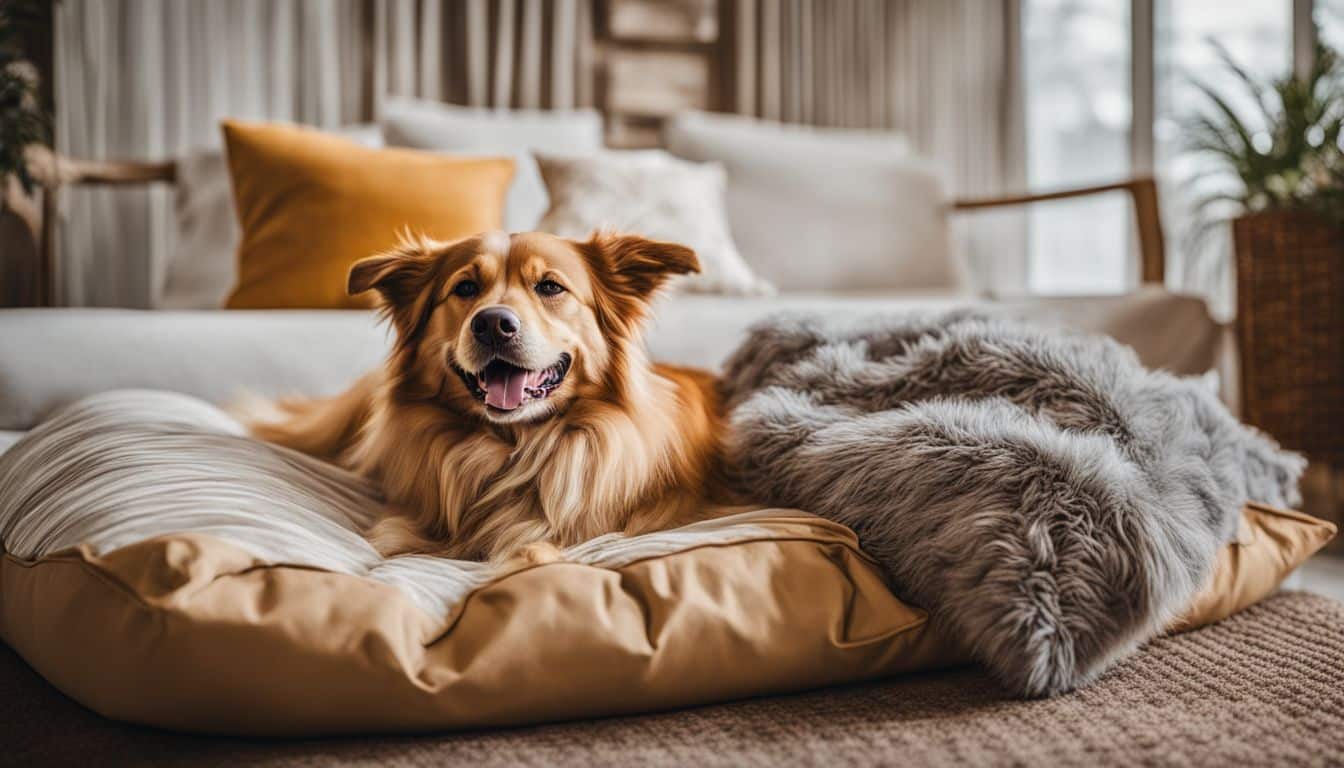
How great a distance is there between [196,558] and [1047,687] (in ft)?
2.90

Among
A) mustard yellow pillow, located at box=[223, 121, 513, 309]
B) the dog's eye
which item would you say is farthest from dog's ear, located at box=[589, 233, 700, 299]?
mustard yellow pillow, located at box=[223, 121, 513, 309]

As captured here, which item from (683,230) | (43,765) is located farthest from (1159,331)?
(43,765)

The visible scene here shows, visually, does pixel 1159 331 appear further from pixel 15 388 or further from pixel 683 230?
pixel 15 388

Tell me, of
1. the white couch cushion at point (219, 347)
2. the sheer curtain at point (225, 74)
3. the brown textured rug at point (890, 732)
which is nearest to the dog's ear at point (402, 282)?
the white couch cushion at point (219, 347)

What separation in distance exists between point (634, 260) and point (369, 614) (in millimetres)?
605

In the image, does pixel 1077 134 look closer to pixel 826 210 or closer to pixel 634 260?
pixel 826 210

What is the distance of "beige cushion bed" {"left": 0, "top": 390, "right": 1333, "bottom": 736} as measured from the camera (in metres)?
0.96

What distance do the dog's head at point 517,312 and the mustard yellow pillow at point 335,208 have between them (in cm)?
67

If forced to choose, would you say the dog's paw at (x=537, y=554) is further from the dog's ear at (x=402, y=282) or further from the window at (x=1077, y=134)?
the window at (x=1077, y=134)

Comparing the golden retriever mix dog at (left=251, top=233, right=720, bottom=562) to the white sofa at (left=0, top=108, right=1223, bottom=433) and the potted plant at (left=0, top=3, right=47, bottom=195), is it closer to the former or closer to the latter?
the white sofa at (left=0, top=108, right=1223, bottom=433)

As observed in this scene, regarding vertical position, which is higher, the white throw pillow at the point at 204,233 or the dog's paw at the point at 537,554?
the white throw pillow at the point at 204,233

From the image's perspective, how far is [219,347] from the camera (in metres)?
1.86

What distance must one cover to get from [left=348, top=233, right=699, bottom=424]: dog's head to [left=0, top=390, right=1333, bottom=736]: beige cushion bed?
0.22 m

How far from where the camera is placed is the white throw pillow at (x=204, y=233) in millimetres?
2484
